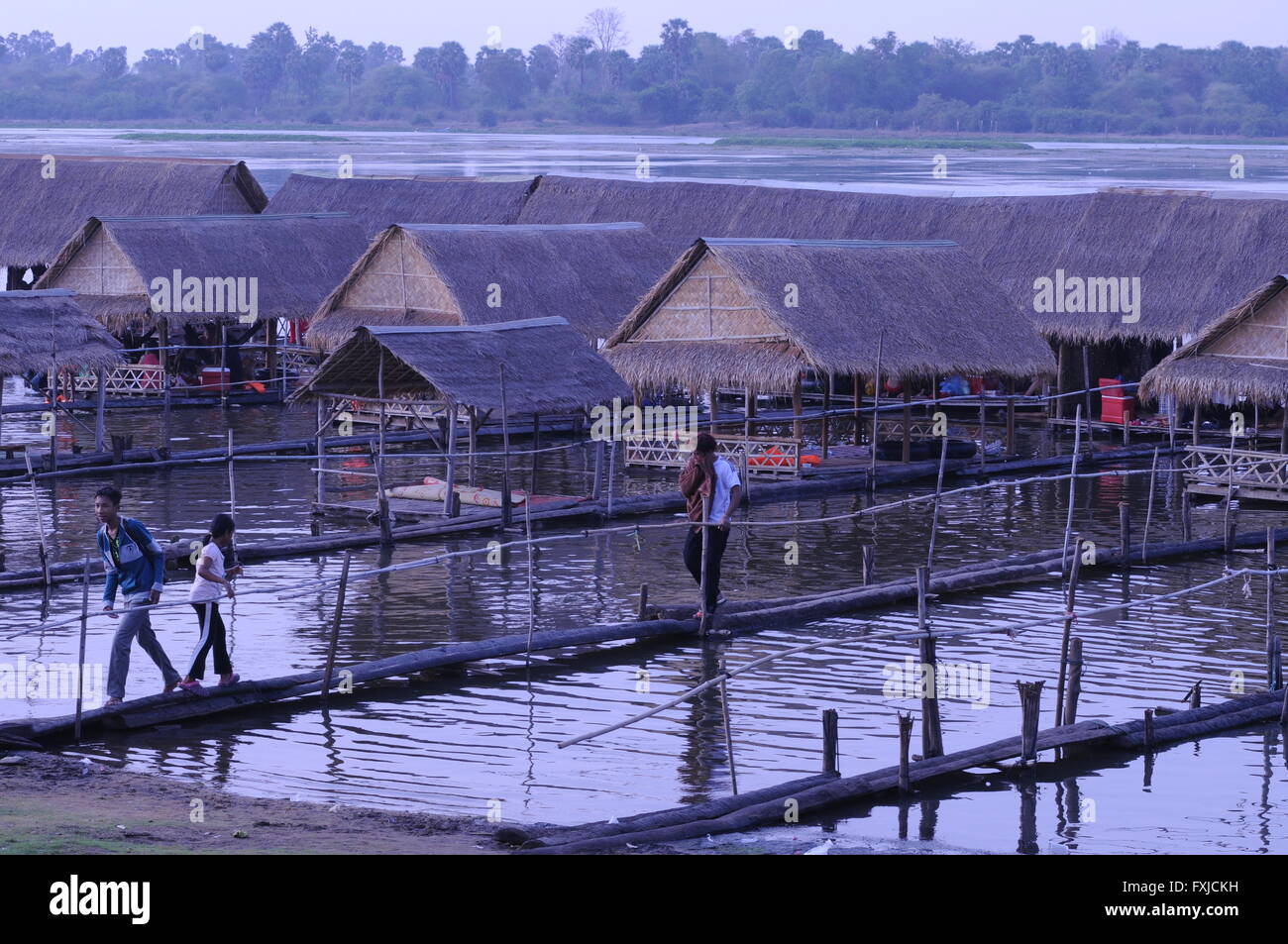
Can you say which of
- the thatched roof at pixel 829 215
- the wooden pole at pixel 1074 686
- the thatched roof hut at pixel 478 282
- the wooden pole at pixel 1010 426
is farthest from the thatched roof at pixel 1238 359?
the wooden pole at pixel 1074 686

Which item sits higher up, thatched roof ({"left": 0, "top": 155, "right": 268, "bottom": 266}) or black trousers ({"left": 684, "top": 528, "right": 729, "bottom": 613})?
thatched roof ({"left": 0, "top": 155, "right": 268, "bottom": 266})

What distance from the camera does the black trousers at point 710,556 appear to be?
16.9 meters

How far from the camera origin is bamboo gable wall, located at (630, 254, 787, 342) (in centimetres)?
2764

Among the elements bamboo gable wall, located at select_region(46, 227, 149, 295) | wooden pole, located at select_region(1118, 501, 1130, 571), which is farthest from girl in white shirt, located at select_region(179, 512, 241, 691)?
bamboo gable wall, located at select_region(46, 227, 149, 295)

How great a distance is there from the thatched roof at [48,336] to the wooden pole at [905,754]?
18.0 m

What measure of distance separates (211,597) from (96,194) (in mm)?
30789

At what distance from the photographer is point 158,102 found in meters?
160

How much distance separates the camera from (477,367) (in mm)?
23844

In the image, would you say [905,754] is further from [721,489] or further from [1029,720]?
[721,489]

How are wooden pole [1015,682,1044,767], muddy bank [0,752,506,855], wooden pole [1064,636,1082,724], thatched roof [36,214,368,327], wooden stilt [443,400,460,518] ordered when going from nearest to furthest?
1. muddy bank [0,752,506,855]
2. wooden pole [1015,682,1044,767]
3. wooden pole [1064,636,1082,724]
4. wooden stilt [443,400,460,518]
5. thatched roof [36,214,368,327]

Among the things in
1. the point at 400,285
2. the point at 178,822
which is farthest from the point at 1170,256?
the point at 178,822

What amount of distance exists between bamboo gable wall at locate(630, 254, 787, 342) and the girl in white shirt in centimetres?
1417

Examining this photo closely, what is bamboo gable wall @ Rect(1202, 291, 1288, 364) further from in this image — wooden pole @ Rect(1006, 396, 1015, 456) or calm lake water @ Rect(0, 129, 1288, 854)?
wooden pole @ Rect(1006, 396, 1015, 456)

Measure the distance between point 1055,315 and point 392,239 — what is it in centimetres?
1062
